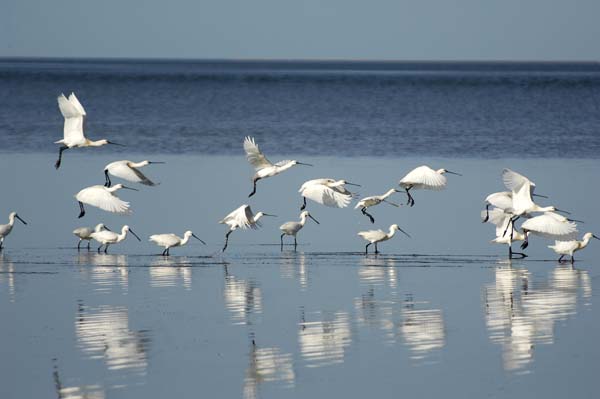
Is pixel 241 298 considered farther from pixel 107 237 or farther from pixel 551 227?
pixel 551 227

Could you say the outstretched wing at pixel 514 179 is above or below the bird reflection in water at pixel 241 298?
above

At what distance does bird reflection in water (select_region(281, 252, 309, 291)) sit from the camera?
18828mm

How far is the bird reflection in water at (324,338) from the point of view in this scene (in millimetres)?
14172

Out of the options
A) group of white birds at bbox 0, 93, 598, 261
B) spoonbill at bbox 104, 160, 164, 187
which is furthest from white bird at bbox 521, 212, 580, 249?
spoonbill at bbox 104, 160, 164, 187

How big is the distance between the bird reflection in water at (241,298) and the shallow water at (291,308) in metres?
0.03

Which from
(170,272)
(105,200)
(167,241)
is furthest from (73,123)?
(170,272)

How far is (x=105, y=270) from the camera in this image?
64.4ft

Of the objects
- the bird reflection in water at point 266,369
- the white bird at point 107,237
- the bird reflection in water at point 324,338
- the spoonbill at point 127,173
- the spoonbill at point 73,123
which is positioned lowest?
the bird reflection in water at point 266,369

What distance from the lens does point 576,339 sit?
49.6ft

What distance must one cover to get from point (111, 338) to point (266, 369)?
6.43 feet

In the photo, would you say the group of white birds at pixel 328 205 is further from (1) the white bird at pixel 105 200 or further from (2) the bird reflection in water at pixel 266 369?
(2) the bird reflection in water at pixel 266 369

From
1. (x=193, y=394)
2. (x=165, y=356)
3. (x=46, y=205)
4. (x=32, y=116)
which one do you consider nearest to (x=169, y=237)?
(x=46, y=205)

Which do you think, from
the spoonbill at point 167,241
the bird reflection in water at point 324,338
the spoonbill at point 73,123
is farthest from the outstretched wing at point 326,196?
the bird reflection in water at point 324,338

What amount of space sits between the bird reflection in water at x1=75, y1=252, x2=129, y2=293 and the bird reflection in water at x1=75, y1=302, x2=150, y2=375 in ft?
5.09
